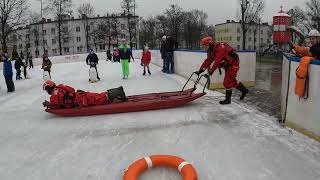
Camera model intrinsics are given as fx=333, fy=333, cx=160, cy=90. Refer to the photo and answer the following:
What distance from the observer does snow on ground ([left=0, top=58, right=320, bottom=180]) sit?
3809mm

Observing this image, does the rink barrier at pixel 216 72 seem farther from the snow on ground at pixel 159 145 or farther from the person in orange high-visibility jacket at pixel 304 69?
the person in orange high-visibility jacket at pixel 304 69

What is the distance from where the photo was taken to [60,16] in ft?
138

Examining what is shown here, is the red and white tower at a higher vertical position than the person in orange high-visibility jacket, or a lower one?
higher

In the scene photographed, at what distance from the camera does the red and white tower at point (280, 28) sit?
8.59 m

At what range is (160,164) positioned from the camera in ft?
12.6

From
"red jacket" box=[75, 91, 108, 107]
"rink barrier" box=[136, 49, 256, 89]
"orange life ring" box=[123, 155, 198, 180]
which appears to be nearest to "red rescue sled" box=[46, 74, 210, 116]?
"red jacket" box=[75, 91, 108, 107]

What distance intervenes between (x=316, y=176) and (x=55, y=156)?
124 inches

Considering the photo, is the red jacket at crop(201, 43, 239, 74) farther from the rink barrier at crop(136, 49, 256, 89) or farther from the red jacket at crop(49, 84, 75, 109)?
the red jacket at crop(49, 84, 75, 109)

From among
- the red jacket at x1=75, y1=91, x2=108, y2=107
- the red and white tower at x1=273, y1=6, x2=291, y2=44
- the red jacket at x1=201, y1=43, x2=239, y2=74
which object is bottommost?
the red jacket at x1=75, y1=91, x2=108, y2=107

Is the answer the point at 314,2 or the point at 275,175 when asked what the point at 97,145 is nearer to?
the point at 275,175

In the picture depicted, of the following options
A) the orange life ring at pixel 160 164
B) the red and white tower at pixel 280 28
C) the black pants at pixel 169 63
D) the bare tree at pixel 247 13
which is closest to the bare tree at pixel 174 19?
the bare tree at pixel 247 13

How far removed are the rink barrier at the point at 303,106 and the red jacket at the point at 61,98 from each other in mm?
3809

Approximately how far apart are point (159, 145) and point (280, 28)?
5.77 m

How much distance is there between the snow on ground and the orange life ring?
8cm
